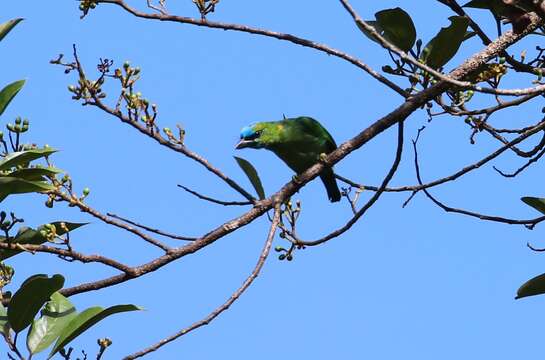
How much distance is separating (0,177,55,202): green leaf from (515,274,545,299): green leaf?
6.12ft

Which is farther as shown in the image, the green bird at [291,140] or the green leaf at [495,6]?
the green bird at [291,140]

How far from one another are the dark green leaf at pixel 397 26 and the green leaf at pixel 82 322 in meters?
1.59

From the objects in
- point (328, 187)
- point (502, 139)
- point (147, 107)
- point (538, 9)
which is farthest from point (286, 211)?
point (328, 187)

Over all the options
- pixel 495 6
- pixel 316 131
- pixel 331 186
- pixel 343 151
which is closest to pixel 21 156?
pixel 343 151

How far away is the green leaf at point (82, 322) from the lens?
3.20 m

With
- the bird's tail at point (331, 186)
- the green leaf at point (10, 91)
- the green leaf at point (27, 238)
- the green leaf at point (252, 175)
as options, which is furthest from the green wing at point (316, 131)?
the green leaf at point (10, 91)

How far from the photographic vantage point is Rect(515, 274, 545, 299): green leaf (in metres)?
3.56

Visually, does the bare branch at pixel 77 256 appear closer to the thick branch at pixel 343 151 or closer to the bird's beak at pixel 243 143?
the thick branch at pixel 343 151

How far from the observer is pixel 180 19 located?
3547 mm

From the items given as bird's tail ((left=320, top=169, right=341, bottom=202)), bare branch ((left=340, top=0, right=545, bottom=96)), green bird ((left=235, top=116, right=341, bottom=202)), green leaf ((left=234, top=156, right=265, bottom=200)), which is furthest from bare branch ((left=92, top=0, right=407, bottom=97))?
bird's tail ((left=320, top=169, right=341, bottom=202))

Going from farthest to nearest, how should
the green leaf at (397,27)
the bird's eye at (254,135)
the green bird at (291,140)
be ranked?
the bird's eye at (254,135)
the green bird at (291,140)
the green leaf at (397,27)

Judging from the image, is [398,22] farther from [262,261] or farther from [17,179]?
[17,179]

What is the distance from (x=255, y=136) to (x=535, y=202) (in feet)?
11.8

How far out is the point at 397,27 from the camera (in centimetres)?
380
